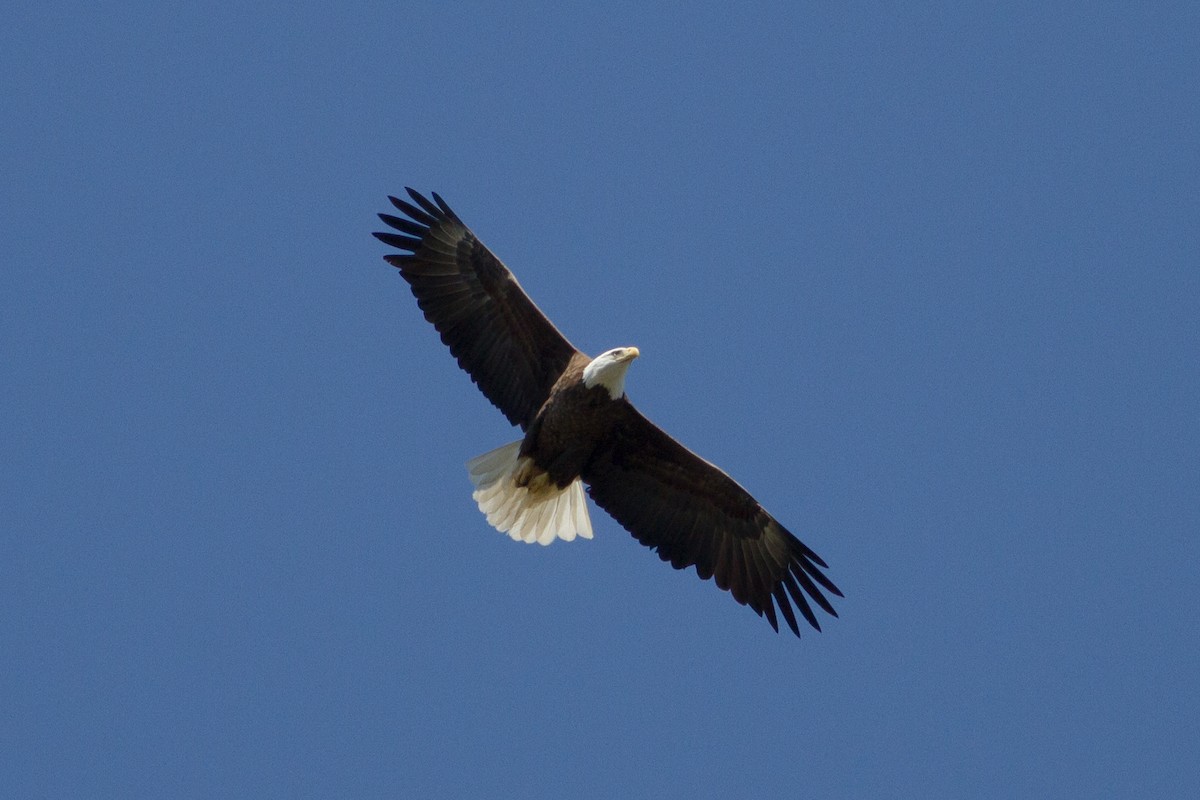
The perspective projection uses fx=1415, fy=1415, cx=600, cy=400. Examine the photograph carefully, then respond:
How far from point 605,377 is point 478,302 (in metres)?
1.07

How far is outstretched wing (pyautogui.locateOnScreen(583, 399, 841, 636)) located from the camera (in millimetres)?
8719

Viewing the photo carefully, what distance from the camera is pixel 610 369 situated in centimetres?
810

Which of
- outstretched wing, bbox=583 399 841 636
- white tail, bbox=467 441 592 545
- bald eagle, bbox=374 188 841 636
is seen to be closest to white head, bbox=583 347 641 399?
bald eagle, bbox=374 188 841 636

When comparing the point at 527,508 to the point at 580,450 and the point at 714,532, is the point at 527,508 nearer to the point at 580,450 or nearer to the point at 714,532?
the point at 580,450

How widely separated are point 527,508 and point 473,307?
1.37 m

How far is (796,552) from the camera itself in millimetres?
8773

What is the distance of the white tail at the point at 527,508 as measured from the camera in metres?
9.04

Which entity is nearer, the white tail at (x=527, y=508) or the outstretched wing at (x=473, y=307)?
the outstretched wing at (x=473, y=307)

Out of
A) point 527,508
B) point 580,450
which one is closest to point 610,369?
point 580,450

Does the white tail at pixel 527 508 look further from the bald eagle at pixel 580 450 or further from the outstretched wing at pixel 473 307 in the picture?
the outstretched wing at pixel 473 307

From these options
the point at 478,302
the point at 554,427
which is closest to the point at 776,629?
the point at 554,427

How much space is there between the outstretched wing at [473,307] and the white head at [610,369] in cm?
49

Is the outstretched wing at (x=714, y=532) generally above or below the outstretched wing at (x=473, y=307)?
below

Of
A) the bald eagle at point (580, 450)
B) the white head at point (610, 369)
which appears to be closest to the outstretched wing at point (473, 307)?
the bald eagle at point (580, 450)
